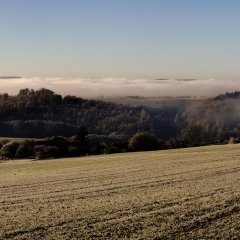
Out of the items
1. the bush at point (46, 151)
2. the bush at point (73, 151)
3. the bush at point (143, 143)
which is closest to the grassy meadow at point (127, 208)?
the bush at point (46, 151)

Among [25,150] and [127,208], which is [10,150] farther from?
[127,208]

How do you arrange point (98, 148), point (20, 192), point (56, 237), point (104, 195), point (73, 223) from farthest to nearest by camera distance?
point (98, 148), point (20, 192), point (104, 195), point (73, 223), point (56, 237)

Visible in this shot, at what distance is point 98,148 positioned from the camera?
10656 centimetres

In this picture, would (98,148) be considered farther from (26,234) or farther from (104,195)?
(26,234)

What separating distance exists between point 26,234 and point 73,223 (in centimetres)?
213

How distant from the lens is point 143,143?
112500 mm

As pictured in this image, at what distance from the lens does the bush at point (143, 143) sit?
111 m

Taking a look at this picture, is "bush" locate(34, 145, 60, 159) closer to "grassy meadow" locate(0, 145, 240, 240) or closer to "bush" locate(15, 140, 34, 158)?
"bush" locate(15, 140, 34, 158)

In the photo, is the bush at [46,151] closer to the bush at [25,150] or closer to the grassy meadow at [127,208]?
the bush at [25,150]

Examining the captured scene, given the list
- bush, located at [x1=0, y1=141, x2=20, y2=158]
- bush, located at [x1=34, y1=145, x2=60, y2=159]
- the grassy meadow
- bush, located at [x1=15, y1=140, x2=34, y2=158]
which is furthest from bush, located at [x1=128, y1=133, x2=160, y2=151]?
the grassy meadow

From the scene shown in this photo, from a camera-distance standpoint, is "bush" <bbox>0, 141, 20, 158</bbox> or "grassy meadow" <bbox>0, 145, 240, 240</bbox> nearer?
"grassy meadow" <bbox>0, 145, 240, 240</bbox>

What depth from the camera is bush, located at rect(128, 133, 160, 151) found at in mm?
110781

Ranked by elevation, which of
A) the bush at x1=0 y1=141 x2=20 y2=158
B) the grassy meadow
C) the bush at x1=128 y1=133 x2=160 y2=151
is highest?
the grassy meadow

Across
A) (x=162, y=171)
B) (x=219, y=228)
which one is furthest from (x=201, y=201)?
(x=162, y=171)
